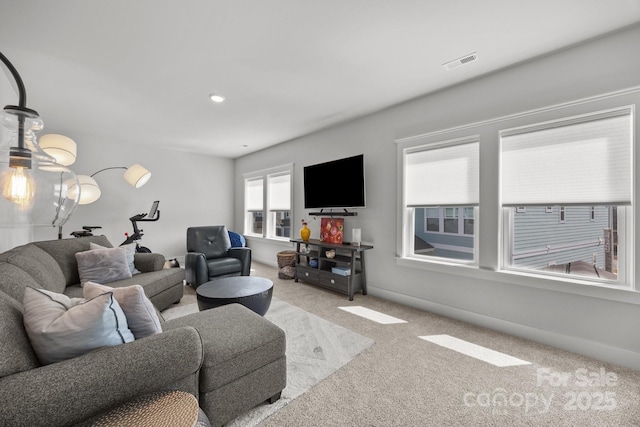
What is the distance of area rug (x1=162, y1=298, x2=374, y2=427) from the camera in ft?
5.36

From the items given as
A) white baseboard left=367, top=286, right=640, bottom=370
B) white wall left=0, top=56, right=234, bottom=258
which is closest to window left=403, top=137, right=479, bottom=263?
white baseboard left=367, top=286, right=640, bottom=370

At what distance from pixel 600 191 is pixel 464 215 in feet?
3.53

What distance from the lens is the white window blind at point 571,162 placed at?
2066 mm

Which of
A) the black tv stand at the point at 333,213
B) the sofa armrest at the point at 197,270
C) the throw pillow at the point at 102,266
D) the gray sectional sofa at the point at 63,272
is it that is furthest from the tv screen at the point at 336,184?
the throw pillow at the point at 102,266

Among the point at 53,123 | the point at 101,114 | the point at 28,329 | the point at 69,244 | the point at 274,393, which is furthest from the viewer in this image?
the point at 53,123

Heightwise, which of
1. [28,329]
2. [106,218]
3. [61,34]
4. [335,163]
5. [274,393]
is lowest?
[274,393]

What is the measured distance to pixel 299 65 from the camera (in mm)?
2527

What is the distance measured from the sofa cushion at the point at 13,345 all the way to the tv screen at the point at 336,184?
3.21 meters

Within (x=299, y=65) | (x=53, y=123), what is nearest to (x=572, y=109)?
(x=299, y=65)

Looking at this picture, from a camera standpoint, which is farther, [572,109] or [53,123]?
[53,123]

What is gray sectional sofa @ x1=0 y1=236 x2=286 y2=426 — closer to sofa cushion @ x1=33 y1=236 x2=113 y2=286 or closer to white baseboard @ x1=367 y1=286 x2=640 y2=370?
sofa cushion @ x1=33 y1=236 x2=113 y2=286

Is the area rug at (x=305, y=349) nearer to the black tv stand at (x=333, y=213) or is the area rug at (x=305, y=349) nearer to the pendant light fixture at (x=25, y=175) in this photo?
the pendant light fixture at (x=25, y=175)

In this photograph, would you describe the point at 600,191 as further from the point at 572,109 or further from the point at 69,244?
the point at 69,244

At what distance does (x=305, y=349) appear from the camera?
2.26 m
